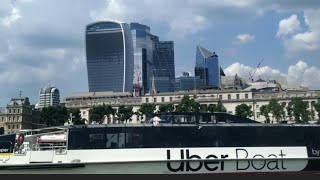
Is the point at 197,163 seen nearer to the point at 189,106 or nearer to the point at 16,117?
the point at 189,106

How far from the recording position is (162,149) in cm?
2109

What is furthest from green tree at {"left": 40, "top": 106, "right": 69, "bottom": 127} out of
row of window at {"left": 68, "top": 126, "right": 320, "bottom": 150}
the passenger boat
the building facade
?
row of window at {"left": 68, "top": 126, "right": 320, "bottom": 150}

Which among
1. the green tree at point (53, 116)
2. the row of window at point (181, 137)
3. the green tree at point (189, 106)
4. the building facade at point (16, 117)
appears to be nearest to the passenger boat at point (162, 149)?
the row of window at point (181, 137)

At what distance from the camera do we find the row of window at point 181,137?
2116 centimetres

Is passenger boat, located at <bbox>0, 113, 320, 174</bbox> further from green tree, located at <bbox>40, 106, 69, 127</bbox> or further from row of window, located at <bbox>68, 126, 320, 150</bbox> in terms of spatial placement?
green tree, located at <bbox>40, 106, 69, 127</bbox>

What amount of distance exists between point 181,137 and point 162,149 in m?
1.17

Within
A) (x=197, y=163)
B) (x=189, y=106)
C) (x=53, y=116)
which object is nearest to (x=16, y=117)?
(x=53, y=116)

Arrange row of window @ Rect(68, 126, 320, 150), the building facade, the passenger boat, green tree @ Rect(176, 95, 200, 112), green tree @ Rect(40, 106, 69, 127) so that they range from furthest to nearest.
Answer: the building facade
green tree @ Rect(40, 106, 69, 127)
green tree @ Rect(176, 95, 200, 112)
row of window @ Rect(68, 126, 320, 150)
the passenger boat

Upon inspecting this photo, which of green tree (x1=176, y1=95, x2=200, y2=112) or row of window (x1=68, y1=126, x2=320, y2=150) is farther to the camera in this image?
green tree (x1=176, y1=95, x2=200, y2=112)

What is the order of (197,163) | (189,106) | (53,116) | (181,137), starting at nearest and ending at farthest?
(197,163)
(181,137)
(189,106)
(53,116)

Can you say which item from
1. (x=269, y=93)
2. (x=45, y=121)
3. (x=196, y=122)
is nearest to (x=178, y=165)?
(x=196, y=122)

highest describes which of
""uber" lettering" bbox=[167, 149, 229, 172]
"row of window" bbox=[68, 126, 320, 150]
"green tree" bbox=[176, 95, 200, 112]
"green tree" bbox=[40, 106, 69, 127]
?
"green tree" bbox=[176, 95, 200, 112]

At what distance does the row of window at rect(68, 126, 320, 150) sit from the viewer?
21.2 m

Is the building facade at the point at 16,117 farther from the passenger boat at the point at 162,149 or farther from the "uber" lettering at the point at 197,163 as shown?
the "uber" lettering at the point at 197,163
